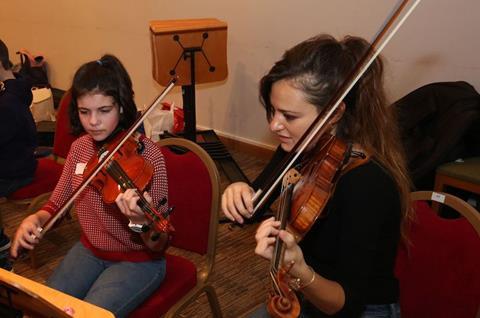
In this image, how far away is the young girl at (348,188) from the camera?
3.58 feet

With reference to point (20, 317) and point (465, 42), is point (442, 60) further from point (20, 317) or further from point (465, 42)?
point (20, 317)

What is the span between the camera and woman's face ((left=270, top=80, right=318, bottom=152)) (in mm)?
1171

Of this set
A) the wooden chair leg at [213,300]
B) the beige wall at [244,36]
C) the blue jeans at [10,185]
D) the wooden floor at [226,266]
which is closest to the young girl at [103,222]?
the wooden chair leg at [213,300]

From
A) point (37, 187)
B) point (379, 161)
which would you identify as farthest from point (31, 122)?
point (379, 161)

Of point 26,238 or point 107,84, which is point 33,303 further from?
point 107,84

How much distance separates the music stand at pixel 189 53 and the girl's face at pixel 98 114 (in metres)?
1.29

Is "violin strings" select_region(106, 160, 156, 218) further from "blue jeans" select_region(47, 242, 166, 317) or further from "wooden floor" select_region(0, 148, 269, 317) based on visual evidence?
"wooden floor" select_region(0, 148, 269, 317)

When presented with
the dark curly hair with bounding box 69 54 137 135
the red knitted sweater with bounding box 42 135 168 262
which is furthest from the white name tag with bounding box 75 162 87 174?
the dark curly hair with bounding box 69 54 137 135

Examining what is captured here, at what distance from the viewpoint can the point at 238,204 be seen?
1.21 metres

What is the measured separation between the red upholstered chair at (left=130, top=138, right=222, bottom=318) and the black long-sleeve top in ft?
1.46

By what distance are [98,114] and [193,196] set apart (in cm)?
39

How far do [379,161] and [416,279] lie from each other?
37 centimetres

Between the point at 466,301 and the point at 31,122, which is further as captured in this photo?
the point at 31,122

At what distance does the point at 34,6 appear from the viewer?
4812mm
